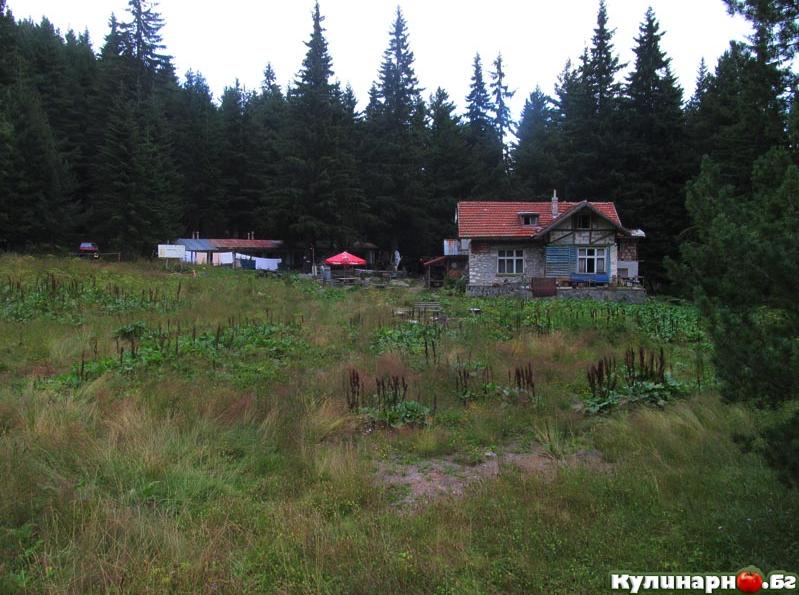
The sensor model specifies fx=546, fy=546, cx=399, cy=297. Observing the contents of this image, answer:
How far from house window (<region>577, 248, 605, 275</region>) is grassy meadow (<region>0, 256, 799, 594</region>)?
2373cm

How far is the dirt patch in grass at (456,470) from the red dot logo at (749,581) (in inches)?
74.3

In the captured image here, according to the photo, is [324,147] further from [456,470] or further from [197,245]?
[456,470]

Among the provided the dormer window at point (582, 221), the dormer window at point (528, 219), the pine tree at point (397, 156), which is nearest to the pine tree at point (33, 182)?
the pine tree at point (397, 156)

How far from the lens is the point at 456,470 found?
5.59 metres

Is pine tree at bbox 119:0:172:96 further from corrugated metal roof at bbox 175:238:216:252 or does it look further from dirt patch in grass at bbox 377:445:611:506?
dirt patch in grass at bbox 377:445:611:506

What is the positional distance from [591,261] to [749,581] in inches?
1251

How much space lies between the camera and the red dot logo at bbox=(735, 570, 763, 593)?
3.19 metres

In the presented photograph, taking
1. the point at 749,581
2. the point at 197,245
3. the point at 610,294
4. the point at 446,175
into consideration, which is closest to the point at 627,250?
the point at 610,294

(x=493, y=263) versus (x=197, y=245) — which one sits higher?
(x=197, y=245)

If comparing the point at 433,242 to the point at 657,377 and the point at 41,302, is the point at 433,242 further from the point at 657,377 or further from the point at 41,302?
the point at 657,377

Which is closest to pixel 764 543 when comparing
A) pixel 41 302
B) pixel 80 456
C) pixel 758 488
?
pixel 758 488

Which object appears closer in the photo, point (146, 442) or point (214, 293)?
point (146, 442)

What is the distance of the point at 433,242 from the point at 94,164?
91.7 ft

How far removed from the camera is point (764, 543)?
3.65 m
